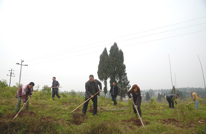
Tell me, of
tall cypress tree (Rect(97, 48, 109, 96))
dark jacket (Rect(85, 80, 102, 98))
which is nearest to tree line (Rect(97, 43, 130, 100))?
tall cypress tree (Rect(97, 48, 109, 96))

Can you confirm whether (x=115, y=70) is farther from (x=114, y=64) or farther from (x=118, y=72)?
(x=114, y=64)

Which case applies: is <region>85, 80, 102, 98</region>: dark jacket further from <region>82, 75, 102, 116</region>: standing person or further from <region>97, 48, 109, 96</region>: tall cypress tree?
<region>97, 48, 109, 96</region>: tall cypress tree

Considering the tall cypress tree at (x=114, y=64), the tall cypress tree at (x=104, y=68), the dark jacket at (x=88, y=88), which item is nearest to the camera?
the dark jacket at (x=88, y=88)

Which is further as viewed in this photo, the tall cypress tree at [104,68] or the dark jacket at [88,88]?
the tall cypress tree at [104,68]

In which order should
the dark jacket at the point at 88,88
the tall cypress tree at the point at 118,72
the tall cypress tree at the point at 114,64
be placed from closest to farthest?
the dark jacket at the point at 88,88, the tall cypress tree at the point at 118,72, the tall cypress tree at the point at 114,64

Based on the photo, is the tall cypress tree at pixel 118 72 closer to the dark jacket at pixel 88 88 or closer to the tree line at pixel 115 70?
the tree line at pixel 115 70

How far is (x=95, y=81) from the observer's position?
5707 millimetres

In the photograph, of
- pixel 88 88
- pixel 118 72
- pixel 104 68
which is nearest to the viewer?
pixel 88 88

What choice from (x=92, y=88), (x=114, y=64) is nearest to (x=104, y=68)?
(x=114, y=64)

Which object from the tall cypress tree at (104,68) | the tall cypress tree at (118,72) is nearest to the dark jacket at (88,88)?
the tall cypress tree at (118,72)

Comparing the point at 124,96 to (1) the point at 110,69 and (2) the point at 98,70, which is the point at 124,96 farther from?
(2) the point at 98,70

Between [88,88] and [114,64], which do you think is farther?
[114,64]

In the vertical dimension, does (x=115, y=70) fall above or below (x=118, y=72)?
above

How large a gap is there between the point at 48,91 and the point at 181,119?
376 inches
